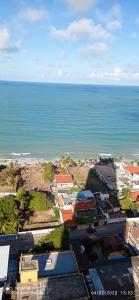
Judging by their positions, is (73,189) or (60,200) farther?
(73,189)

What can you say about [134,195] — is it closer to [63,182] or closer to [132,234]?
[63,182]

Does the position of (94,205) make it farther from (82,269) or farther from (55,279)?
(55,279)

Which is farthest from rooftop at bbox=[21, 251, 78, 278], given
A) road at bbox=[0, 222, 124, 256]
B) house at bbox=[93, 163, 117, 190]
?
house at bbox=[93, 163, 117, 190]

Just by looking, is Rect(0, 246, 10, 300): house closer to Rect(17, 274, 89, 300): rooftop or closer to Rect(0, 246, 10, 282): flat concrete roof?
Rect(0, 246, 10, 282): flat concrete roof

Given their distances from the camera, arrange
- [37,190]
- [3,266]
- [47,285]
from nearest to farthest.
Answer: [47,285], [3,266], [37,190]

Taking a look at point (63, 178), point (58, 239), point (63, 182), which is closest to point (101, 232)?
point (58, 239)
